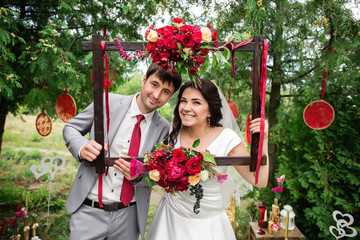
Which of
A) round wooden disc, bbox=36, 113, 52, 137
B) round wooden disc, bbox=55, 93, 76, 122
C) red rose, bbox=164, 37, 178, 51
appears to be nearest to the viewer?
red rose, bbox=164, 37, 178, 51

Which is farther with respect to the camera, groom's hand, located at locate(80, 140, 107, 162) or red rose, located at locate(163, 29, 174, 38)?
groom's hand, located at locate(80, 140, 107, 162)

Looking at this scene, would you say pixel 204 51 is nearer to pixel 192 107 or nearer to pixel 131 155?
pixel 192 107

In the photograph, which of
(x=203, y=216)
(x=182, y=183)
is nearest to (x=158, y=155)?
(x=182, y=183)

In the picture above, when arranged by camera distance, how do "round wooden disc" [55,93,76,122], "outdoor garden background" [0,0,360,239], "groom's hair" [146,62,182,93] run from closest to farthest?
"groom's hair" [146,62,182,93] → "outdoor garden background" [0,0,360,239] → "round wooden disc" [55,93,76,122]

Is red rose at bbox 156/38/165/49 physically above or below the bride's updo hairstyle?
above

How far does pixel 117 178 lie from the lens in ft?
7.93

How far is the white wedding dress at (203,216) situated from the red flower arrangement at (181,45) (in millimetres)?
885

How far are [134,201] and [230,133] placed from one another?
1.16 meters

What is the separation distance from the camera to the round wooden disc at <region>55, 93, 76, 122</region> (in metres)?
4.16

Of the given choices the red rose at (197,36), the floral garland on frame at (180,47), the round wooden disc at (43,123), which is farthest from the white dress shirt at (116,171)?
the round wooden disc at (43,123)

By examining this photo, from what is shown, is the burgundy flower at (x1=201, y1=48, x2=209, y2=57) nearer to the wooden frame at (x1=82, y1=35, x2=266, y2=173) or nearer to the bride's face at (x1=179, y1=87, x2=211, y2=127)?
the wooden frame at (x1=82, y1=35, x2=266, y2=173)

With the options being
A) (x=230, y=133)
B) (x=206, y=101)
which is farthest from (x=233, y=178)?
(x=206, y=101)

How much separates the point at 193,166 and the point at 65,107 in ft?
9.87

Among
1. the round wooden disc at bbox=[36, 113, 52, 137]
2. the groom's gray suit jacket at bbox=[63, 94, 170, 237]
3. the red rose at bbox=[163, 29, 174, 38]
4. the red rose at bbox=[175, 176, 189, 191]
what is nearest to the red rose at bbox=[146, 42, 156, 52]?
the red rose at bbox=[163, 29, 174, 38]
